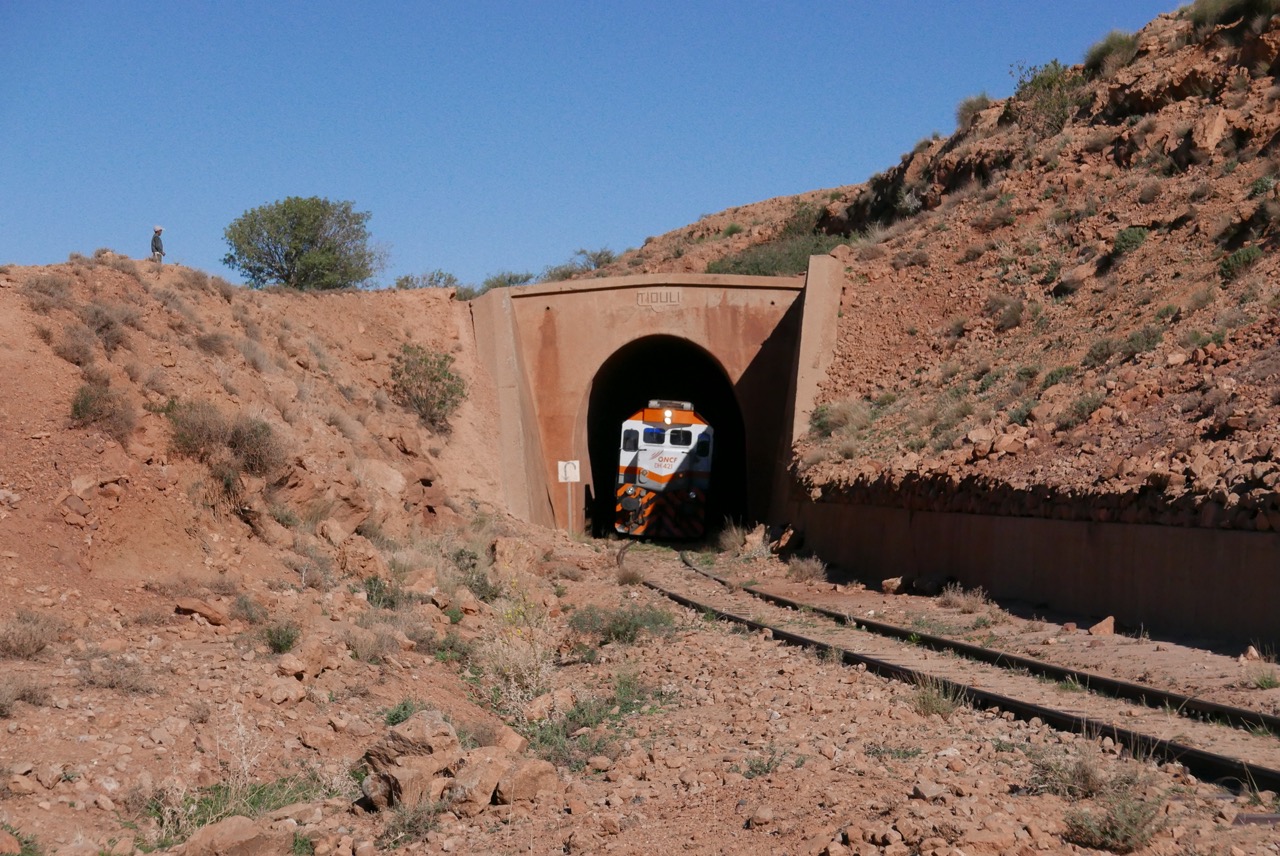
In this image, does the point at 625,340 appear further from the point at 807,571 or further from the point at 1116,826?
the point at 1116,826

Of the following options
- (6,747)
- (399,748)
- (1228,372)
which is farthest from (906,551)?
(6,747)

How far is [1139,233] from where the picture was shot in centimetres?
2427

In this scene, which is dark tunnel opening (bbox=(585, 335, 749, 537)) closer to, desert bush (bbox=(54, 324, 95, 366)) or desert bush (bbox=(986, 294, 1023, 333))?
desert bush (bbox=(986, 294, 1023, 333))

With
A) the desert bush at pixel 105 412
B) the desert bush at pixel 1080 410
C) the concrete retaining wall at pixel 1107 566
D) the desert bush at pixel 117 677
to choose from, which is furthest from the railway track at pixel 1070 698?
the desert bush at pixel 105 412

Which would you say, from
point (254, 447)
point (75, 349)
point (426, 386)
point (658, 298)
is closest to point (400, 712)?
point (254, 447)

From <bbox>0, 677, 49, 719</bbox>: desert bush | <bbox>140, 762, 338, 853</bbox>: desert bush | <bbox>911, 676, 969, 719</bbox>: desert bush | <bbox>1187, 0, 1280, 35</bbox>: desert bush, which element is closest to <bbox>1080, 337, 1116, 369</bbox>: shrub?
<bbox>911, 676, 969, 719</bbox>: desert bush

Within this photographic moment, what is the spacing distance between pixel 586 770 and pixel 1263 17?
87.0ft

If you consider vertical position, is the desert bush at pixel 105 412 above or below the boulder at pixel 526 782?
above

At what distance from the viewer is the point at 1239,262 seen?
19.7m

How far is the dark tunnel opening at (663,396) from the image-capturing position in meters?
36.3

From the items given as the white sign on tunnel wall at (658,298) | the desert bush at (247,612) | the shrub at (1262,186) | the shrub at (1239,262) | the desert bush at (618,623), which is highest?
the shrub at (1262,186)

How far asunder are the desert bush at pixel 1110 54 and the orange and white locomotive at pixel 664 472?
15.7 metres

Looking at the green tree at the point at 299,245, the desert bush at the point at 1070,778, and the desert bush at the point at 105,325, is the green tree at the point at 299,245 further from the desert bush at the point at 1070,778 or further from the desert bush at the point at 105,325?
the desert bush at the point at 1070,778

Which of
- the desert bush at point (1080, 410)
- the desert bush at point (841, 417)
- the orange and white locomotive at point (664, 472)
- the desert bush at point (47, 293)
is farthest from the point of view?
the orange and white locomotive at point (664, 472)
